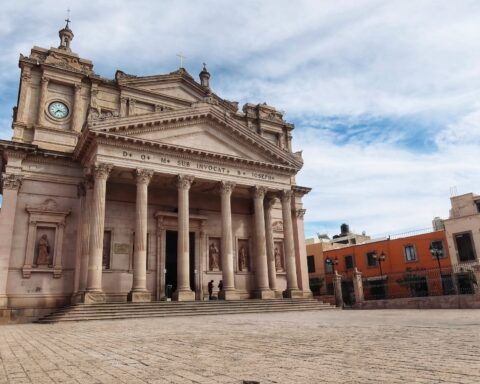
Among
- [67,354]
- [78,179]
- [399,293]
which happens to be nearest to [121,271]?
[78,179]

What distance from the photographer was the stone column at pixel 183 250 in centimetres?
2228

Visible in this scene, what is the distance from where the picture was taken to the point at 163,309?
770 inches

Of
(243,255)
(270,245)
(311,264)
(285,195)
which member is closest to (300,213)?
(285,195)

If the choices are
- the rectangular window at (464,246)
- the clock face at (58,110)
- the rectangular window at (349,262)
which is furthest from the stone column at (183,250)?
the rectangular window at (349,262)

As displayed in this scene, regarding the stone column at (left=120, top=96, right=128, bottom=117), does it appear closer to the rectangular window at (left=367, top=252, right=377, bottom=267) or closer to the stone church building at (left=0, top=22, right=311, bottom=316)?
the stone church building at (left=0, top=22, right=311, bottom=316)

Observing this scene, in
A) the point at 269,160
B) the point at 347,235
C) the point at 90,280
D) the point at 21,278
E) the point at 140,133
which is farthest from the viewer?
the point at 347,235

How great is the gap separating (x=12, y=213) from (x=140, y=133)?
27.3 ft

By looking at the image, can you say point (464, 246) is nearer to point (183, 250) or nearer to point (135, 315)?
point (183, 250)

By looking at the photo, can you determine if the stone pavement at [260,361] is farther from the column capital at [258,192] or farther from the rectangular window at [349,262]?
the rectangular window at [349,262]

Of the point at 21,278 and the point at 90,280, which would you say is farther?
the point at 21,278

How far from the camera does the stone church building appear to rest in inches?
866

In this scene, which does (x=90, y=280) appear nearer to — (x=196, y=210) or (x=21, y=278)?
(x=21, y=278)

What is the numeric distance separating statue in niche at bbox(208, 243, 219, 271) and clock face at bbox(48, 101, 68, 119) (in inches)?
535

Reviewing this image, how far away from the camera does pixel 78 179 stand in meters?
24.8
